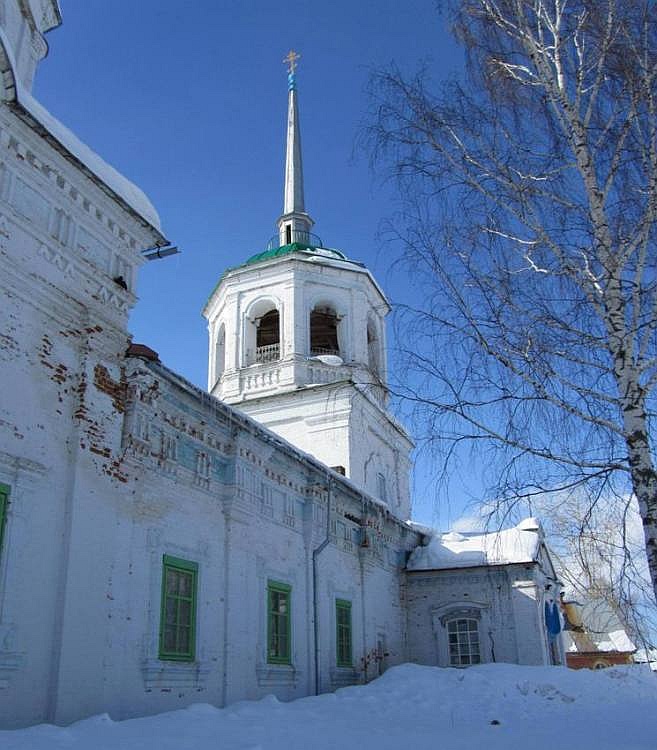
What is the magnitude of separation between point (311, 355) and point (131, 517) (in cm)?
1218

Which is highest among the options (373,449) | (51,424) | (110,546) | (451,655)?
(373,449)

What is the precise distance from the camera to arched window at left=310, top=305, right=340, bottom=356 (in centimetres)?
2148

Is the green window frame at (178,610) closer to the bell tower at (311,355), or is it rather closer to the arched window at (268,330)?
the bell tower at (311,355)

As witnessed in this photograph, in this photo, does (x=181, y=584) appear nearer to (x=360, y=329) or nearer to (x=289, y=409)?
(x=289, y=409)

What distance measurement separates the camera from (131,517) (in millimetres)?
8812

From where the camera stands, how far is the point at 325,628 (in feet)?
45.1

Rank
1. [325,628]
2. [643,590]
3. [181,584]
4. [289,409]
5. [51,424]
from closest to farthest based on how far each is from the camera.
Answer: [643,590] → [51,424] → [181,584] → [325,628] → [289,409]

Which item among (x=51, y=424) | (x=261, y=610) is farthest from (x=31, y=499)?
(x=261, y=610)

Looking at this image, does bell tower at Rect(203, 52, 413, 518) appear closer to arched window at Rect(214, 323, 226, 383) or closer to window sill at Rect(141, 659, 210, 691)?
arched window at Rect(214, 323, 226, 383)

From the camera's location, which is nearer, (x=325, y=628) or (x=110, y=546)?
(x=110, y=546)

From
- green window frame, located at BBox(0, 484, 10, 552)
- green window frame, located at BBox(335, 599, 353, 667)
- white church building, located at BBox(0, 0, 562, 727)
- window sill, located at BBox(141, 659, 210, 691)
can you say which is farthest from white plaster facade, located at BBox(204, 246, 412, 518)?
green window frame, located at BBox(0, 484, 10, 552)

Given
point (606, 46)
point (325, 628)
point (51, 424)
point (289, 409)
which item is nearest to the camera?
point (606, 46)

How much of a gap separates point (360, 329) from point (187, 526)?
11.6m

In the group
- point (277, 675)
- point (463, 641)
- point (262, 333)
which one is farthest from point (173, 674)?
point (262, 333)
